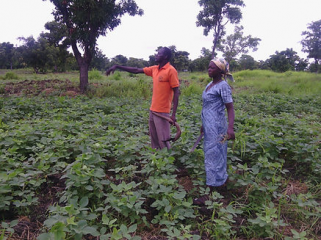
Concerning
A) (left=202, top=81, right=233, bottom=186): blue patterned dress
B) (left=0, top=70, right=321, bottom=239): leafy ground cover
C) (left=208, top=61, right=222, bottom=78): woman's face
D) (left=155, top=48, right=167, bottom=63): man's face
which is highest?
(left=155, top=48, right=167, bottom=63): man's face

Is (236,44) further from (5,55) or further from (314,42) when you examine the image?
(5,55)

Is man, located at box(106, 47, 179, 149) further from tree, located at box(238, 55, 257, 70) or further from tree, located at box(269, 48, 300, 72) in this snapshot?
tree, located at box(238, 55, 257, 70)

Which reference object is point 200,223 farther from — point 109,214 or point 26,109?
point 26,109

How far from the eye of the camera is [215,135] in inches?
104

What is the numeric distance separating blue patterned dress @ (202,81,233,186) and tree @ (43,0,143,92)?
7417 millimetres

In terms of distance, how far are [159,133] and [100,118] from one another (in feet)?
6.58

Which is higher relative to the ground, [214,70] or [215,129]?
[214,70]

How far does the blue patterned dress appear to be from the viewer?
263 cm

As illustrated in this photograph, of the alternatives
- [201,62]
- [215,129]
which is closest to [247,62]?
[201,62]

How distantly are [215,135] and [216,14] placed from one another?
2402cm

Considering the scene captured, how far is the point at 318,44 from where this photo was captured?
38.0 meters

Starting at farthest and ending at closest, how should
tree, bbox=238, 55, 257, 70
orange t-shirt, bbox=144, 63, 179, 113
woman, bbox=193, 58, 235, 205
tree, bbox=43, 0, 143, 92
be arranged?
tree, bbox=238, 55, 257, 70 → tree, bbox=43, 0, 143, 92 → orange t-shirt, bbox=144, 63, 179, 113 → woman, bbox=193, 58, 235, 205

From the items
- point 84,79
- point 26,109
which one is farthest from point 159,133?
point 84,79

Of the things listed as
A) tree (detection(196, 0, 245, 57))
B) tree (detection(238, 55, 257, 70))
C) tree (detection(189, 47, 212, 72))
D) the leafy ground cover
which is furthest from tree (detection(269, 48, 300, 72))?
the leafy ground cover
